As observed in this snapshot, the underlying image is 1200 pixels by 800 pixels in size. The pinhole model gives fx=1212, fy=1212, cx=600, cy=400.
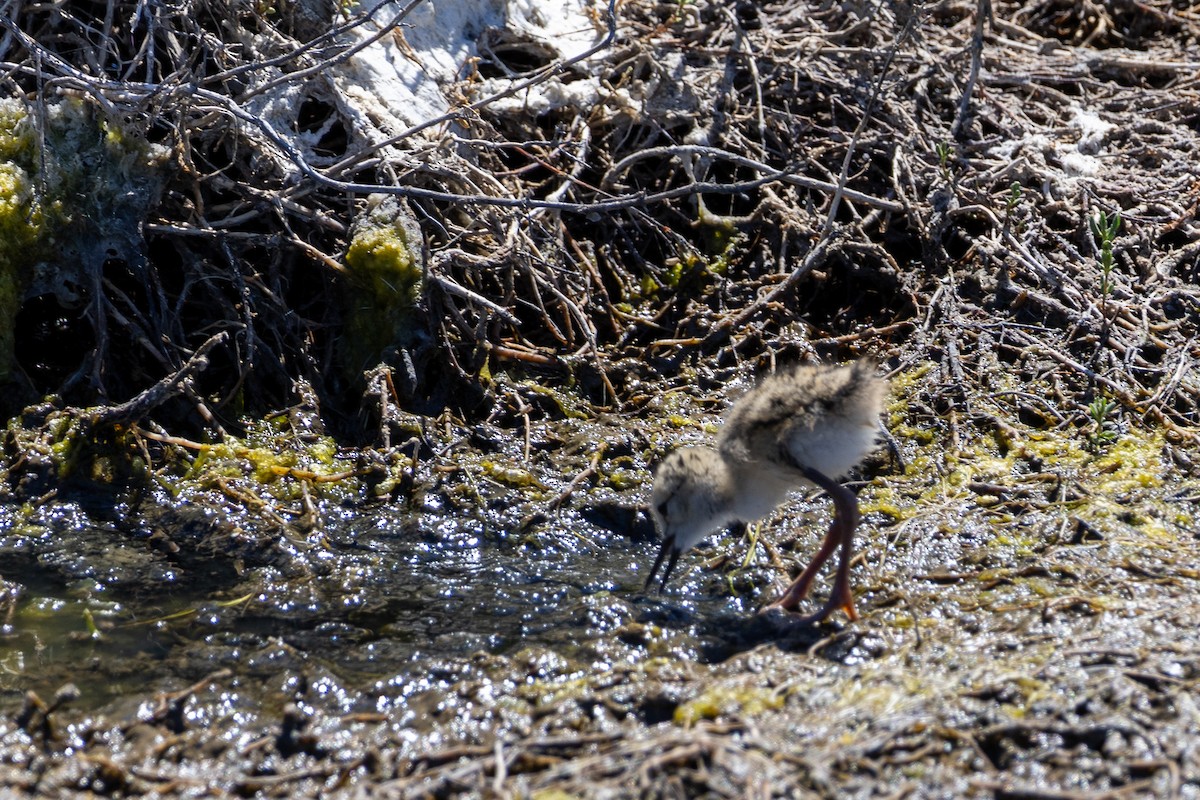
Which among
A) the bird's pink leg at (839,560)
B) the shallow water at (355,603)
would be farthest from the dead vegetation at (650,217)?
the bird's pink leg at (839,560)

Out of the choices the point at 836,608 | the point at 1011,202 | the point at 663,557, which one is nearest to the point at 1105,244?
the point at 1011,202

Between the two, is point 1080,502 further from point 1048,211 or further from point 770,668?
point 1048,211

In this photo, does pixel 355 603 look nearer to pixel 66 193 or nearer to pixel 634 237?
pixel 66 193

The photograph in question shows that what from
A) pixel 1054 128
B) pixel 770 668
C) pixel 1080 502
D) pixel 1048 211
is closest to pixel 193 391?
pixel 770 668

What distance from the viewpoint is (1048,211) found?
268 inches

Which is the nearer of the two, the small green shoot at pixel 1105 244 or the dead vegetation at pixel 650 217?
the dead vegetation at pixel 650 217

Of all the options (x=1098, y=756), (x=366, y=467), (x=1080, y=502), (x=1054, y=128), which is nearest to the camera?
(x=1098, y=756)

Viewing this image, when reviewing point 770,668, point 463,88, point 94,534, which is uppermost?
point 463,88

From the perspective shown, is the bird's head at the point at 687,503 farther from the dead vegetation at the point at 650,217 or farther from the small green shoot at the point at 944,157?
the small green shoot at the point at 944,157

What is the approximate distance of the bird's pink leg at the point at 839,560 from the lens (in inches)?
175

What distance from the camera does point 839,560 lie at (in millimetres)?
4594

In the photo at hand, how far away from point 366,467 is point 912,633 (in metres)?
2.56

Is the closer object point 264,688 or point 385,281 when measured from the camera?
point 264,688

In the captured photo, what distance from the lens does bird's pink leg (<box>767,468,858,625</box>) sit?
4.44 metres
